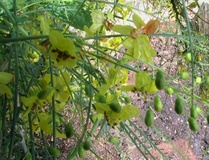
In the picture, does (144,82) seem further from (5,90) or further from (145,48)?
(5,90)

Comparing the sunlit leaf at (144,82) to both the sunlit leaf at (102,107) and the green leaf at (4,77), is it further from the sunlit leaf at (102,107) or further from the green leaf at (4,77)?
the green leaf at (4,77)

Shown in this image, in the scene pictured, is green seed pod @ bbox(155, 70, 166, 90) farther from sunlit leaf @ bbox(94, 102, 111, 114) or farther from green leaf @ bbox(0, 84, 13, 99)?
green leaf @ bbox(0, 84, 13, 99)

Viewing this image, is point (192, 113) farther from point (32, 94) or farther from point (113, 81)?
point (32, 94)

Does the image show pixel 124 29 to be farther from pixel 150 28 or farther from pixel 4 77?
pixel 4 77

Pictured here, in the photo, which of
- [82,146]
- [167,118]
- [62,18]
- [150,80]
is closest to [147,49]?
[150,80]

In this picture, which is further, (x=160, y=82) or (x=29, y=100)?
(x=29, y=100)

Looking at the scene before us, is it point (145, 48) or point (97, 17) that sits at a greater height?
point (97, 17)

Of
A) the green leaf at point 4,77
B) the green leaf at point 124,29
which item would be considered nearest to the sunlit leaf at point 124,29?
the green leaf at point 124,29

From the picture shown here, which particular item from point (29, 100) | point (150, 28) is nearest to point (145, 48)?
point (150, 28)

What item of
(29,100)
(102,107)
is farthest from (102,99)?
(29,100)

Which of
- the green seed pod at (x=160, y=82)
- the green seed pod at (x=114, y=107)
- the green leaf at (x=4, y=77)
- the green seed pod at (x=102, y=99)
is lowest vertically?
the green seed pod at (x=160, y=82)

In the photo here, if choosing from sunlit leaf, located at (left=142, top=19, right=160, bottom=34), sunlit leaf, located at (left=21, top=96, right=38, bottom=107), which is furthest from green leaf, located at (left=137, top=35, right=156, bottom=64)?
sunlit leaf, located at (left=21, top=96, right=38, bottom=107)

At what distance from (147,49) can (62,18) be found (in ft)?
1.62

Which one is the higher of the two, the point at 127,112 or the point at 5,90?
the point at 5,90
